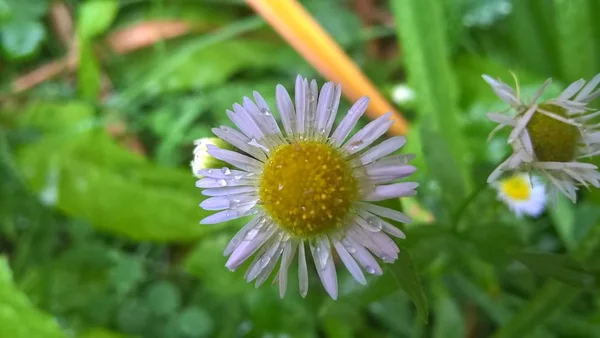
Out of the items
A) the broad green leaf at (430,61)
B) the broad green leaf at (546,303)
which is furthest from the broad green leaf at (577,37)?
the broad green leaf at (546,303)

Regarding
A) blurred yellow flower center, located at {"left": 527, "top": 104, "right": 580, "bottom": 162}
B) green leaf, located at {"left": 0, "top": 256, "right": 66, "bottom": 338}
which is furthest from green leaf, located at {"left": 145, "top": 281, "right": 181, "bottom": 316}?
blurred yellow flower center, located at {"left": 527, "top": 104, "right": 580, "bottom": 162}

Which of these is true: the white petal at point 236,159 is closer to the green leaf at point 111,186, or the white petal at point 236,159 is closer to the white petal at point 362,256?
the white petal at point 362,256

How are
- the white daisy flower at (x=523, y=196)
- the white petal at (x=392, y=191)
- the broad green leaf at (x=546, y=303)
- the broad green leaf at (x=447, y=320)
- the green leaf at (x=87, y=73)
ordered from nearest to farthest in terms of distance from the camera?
the white petal at (x=392, y=191) → the broad green leaf at (x=546, y=303) → the broad green leaf at (x=447, y=320) → the white daisy flower at (x=523, y=196) → the green leaf at (x=87, y=73)

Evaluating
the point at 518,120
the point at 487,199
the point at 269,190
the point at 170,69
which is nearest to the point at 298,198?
the point at 269,190

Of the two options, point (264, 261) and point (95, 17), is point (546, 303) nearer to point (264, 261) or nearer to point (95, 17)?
point (264, 261)

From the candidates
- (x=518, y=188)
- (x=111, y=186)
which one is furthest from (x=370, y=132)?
(x=111, y=186)

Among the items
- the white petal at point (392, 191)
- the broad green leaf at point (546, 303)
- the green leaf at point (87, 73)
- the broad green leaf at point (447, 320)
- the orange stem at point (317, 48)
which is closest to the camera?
the white petal at point (392, 191)
